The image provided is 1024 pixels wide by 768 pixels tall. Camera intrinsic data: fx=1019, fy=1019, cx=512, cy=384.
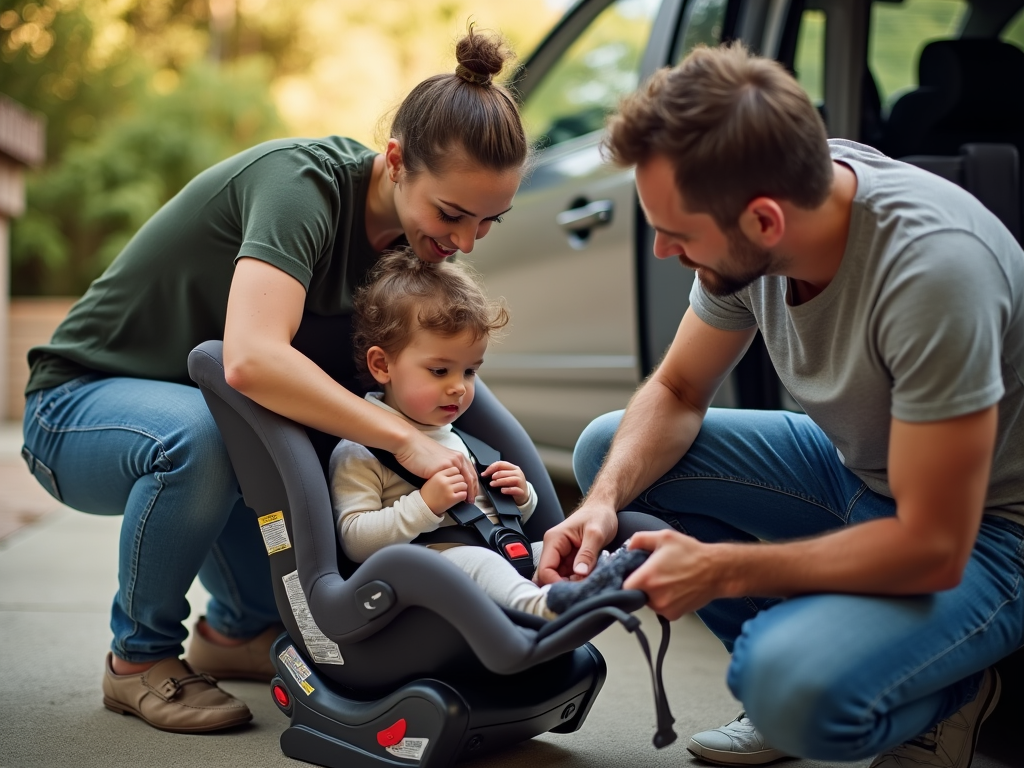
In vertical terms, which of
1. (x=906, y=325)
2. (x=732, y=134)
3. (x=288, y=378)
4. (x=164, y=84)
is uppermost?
(x=732, y=134)

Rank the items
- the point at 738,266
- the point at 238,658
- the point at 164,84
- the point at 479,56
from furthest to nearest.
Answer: the point at 164,84, the point at 238,658, the point at 479,56, the point at 738,266

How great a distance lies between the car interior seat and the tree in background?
6.75 meters

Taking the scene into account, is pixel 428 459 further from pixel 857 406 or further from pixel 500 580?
pixel 857 406

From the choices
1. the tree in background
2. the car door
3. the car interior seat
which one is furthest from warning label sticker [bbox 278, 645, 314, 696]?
the tree in background

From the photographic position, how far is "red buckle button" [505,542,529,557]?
177 centimetres

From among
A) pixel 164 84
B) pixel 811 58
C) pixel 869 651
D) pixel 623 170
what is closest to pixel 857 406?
pixel 869 651

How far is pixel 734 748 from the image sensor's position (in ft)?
5.86

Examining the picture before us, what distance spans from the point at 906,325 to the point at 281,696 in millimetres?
1219

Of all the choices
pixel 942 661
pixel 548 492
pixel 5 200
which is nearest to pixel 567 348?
pixel 548 492

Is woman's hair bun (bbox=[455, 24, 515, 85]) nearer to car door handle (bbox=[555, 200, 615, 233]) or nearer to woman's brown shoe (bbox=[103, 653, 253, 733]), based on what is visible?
car door handle (bbox=[555, 200, 615, 233])

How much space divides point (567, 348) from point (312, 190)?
4.41ft

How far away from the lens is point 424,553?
1.54 meters

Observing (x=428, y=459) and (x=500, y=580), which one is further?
(x=428, y=459)

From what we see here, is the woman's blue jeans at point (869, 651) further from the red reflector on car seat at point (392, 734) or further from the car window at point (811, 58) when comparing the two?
the car window at point (811, 58)
